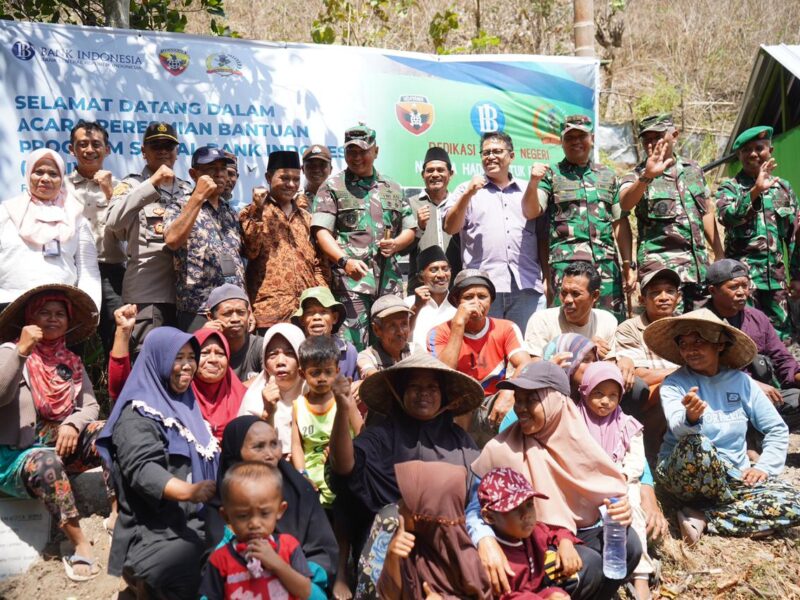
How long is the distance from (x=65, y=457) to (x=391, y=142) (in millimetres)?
3724

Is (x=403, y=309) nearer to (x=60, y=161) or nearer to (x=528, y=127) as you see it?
(x=60, y=161)

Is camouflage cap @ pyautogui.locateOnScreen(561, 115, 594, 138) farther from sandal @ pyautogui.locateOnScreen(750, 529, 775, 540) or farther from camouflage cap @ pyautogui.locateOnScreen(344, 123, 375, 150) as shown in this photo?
sandal @ pyautogui.locateOnScreen(750, 529, 775, 540)

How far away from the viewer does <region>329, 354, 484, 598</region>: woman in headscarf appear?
3.44 meters

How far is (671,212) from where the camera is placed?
5.52m

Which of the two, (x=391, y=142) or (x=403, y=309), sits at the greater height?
(x=391, y=142)

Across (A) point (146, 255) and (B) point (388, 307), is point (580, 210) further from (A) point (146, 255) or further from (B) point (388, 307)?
(A) point (146, 255)

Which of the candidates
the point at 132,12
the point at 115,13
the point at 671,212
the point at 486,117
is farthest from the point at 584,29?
the point at 115,13

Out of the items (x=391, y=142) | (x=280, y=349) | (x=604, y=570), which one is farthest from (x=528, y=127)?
(x=604, y=570)

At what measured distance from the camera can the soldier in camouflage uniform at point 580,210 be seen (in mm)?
5371

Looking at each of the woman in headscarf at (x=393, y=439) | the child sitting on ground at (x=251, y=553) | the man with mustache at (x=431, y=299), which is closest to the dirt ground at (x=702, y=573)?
the child sitting on ground at (x=251, y=553)

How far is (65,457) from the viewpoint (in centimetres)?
411

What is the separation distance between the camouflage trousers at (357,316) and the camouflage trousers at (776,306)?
2871 mm

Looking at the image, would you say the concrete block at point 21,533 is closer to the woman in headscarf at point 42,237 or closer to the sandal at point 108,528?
the sandal at point 108,528

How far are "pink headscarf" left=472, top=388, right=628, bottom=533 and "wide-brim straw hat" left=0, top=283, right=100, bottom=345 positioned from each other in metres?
2.36
